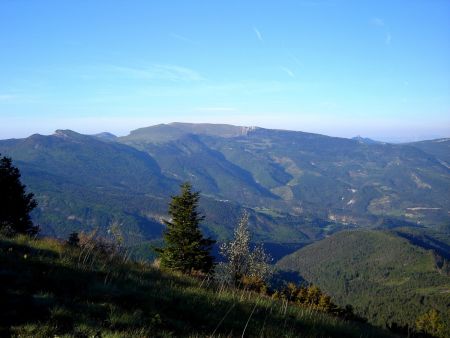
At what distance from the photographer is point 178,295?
9961mm

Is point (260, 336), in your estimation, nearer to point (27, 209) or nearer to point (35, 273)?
point (35, 273)

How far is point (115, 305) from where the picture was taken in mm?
8336

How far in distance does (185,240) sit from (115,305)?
36491 mm

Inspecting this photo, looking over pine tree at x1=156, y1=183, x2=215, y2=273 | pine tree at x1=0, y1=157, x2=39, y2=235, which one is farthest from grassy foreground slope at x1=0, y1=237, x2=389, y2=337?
pine tree at x1=0, y1=157, x2=39, y2=235

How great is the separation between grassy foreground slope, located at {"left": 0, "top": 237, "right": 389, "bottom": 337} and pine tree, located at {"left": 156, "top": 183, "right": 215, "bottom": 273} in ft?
97.0

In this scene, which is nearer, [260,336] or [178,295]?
[260,336]

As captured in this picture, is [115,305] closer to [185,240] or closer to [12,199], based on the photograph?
[185,240]

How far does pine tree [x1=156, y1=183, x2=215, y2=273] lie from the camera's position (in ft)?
138

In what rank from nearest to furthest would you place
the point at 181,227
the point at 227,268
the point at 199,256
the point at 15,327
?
the point at 15,327 < the point at 199,256 < the point at 181,227 < the point at 227,268

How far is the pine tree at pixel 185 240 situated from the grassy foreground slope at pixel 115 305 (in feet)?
97.0

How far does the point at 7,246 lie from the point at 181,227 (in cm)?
3482

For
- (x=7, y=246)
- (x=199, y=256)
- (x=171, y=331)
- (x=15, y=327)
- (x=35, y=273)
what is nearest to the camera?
(x=15, y=327)

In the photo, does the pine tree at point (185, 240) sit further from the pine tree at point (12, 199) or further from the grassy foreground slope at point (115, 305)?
the grassy foreground slope at point (115, 305)

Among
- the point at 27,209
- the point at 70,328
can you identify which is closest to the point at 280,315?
Answer: the point at 70,328
